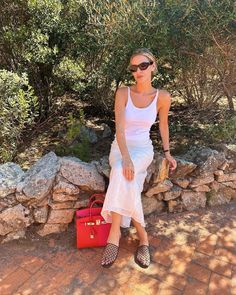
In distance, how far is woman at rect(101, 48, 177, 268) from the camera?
2.78 metres

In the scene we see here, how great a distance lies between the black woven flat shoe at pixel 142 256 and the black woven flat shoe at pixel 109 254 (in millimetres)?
185

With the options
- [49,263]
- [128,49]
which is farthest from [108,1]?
[49,263]

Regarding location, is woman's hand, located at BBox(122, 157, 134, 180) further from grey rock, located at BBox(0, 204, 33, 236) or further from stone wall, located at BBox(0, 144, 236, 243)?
grey rock, located at BBox(0, 204, 33, 236)

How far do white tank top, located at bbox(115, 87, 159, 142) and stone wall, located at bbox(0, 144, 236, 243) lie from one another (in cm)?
38

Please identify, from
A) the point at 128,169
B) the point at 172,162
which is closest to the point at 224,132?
the point at 172,162

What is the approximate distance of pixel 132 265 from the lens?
2805mm

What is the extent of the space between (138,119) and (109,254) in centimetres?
121

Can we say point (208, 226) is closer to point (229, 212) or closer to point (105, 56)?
point (229, 212)

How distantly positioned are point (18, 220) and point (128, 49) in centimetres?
210

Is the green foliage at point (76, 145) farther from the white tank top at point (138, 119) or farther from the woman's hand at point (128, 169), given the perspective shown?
the woman's hand at point (128, 169)

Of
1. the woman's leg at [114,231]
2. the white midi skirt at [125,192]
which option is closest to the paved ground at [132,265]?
the woman's leg at [114,231]

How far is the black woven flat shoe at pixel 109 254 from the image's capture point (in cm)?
275

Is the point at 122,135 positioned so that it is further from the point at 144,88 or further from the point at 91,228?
the point at 91,228

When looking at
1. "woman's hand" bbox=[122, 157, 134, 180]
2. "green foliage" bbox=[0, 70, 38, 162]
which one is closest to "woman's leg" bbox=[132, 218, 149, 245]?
"woman's hand" bbox=[122, 157, 134, 180]
